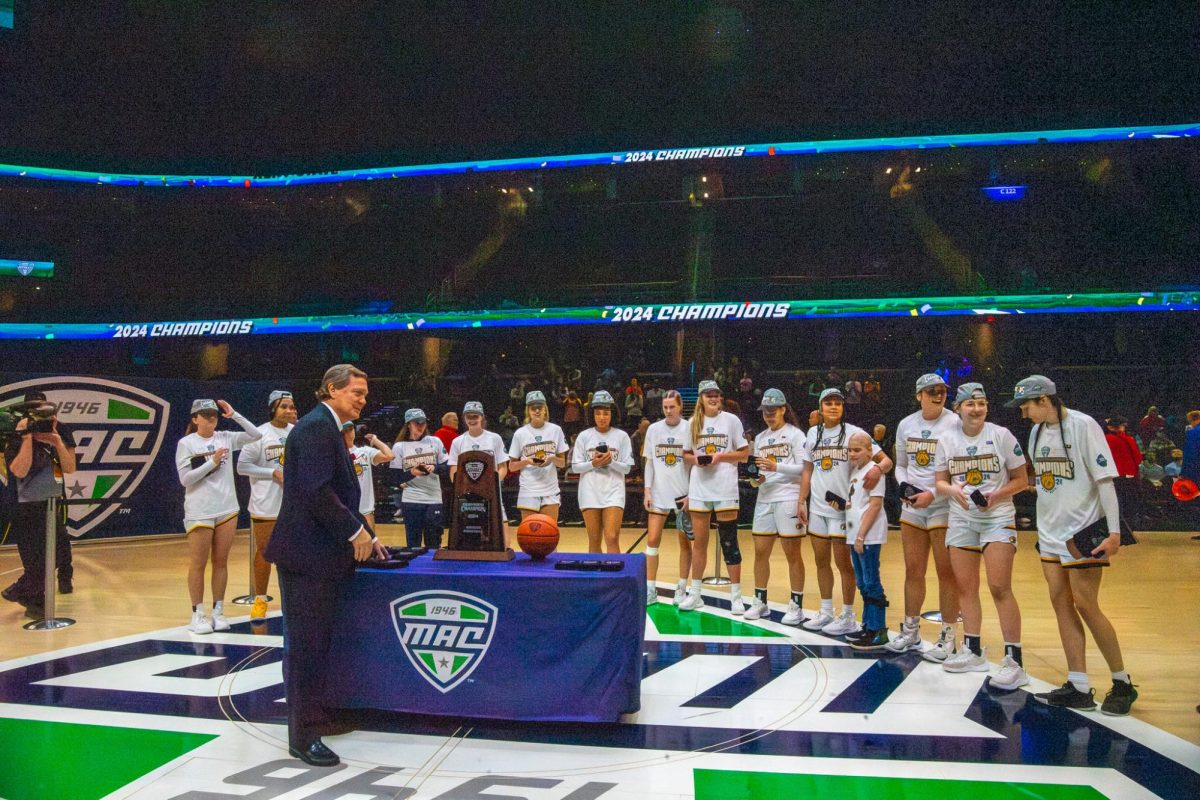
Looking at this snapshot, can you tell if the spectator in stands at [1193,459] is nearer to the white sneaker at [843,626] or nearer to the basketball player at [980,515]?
the basketball player at [980,515]

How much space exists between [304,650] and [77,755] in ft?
4.29

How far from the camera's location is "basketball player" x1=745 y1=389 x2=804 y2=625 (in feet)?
21.7

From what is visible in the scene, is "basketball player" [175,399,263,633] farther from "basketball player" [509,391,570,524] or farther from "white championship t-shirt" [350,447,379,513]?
"basketball player" [509,391,570,524]

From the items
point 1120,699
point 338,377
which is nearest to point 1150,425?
point 1120,699

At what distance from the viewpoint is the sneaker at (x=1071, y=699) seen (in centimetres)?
454

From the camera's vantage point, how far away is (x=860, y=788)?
3.52m

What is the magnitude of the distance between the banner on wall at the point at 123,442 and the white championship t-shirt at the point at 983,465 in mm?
11471

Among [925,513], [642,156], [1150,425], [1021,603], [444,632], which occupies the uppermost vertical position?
[642,156]

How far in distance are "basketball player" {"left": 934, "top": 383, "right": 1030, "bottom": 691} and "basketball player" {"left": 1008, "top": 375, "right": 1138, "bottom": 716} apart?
9.4 inches

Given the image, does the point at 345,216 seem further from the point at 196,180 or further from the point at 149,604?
the point at 149,604

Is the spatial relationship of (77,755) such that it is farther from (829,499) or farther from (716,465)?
(829,499)

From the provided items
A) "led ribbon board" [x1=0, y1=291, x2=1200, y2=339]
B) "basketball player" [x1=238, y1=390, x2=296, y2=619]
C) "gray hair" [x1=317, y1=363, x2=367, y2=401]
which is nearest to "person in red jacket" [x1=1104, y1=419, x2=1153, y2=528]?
"led ribbon board" [x1=0, y1=291, x2=1200, y2=339]

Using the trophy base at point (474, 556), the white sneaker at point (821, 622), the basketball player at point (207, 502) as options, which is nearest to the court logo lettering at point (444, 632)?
the trophy base at point (474, 556)

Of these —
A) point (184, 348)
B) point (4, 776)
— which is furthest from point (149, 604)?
point (184, 348)
